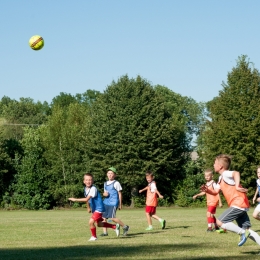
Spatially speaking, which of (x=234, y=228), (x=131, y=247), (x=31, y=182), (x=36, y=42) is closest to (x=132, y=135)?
(x=31, y=182)

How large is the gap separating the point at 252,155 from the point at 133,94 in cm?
1209

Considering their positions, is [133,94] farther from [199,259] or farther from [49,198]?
[199,259]

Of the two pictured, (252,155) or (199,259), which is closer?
(199,259)

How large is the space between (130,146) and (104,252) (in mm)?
42101

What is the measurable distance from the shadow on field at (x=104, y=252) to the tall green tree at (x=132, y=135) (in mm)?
40711

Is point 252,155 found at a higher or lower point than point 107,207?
higher

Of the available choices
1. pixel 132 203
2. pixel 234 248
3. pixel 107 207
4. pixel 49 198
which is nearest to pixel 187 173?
pixel 132 203

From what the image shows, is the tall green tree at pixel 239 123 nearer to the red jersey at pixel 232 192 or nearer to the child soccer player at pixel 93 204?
the child soccer player at pixel 93 204

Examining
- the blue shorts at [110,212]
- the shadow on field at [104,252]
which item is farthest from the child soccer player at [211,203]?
the shadow on field at [104,252]

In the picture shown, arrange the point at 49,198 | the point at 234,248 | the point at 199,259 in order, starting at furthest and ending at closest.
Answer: the point at 49,198
the point at 234,248
the point at 199,259

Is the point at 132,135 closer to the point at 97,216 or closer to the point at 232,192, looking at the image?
the point at 97,216

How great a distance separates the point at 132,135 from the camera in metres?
54.9

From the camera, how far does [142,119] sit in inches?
2195

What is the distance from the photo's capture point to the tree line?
176ft
